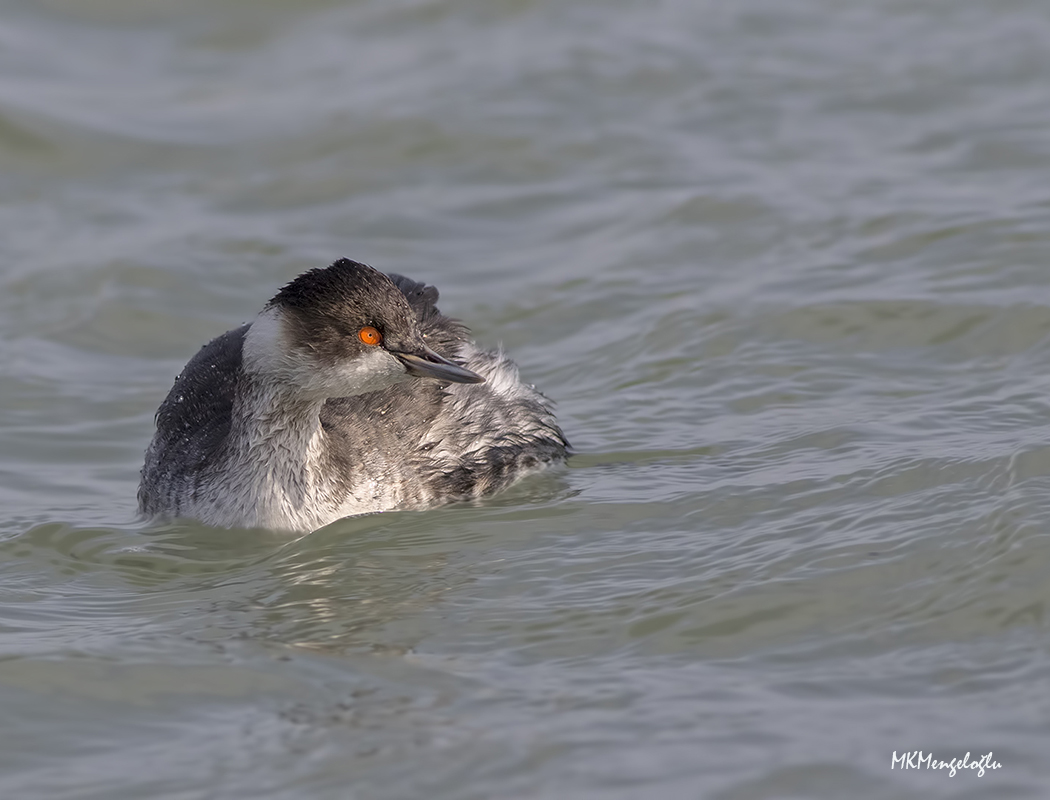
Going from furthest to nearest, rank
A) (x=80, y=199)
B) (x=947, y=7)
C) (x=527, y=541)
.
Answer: (x=947, y=7)
(x=80, y=199)
(x=527, y=541)

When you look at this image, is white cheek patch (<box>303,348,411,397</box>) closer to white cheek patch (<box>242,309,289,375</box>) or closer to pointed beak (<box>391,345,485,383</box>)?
pointed beak (<box>391,345,485,383</box>)

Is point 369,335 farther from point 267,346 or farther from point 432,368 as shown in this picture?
point 267,346

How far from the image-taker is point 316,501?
8.21m

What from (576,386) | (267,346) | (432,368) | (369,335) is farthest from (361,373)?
(576,386)

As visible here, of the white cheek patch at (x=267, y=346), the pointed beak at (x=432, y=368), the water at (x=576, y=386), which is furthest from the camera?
the white cheek patch at (x=267, y=346)

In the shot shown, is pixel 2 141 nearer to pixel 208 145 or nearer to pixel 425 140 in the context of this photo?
pixel 208 145

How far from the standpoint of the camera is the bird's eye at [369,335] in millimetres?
7953

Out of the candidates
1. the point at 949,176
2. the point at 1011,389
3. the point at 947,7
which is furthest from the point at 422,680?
the point at 947,7

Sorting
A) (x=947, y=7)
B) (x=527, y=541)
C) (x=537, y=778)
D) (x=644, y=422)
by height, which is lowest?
(x=537, y=778)

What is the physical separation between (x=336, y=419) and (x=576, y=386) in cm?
203

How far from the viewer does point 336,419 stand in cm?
856

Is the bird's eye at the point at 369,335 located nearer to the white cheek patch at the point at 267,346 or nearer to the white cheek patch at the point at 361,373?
the white cheek patch at the point at 361,373

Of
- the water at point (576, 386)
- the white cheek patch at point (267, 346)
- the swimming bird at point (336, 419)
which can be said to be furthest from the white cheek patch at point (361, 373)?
the water at point (576, 386)

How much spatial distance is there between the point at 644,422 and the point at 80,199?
6164 mm
